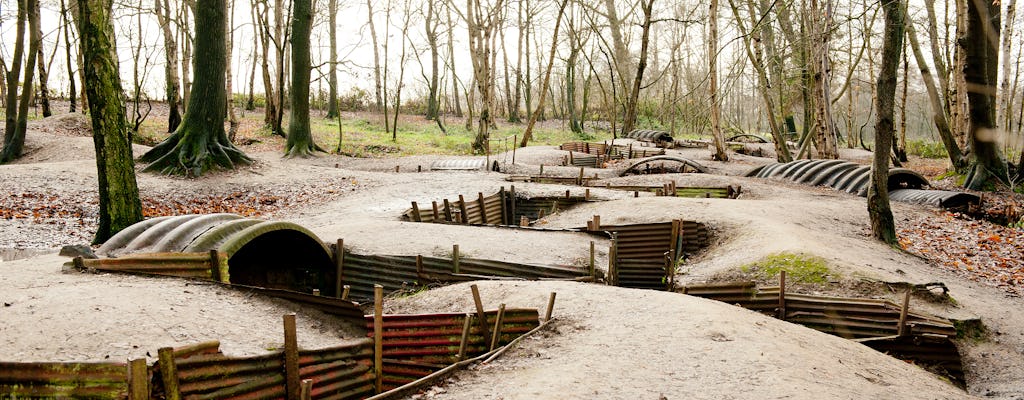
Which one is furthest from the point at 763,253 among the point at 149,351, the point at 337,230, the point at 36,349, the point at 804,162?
the point at 804,162

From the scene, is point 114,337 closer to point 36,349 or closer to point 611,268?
point 36,349

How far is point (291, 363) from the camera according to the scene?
4.40 meters

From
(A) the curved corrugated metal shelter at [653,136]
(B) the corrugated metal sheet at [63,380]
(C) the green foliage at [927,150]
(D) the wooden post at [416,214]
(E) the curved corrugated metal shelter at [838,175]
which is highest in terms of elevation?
(A) the curved corrugated metal shelter at [653,136]

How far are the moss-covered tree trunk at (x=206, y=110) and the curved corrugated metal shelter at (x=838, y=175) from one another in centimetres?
1533

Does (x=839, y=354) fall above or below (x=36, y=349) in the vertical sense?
below

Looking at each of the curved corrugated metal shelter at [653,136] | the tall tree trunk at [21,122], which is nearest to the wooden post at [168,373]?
the tall tree trunk at [21,122]

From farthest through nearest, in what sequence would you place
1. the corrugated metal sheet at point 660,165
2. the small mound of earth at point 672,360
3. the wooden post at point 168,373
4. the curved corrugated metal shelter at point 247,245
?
the corrugated metal sheet at point 660,165, the curved corrugated metal shelter at point 247,245, the small mound of earth at point 672,360, the wooden post at point 168,373

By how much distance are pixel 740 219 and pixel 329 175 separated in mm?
11340

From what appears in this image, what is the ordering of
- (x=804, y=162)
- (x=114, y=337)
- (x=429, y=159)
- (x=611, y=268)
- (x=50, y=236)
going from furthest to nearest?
1. (x=429, y=159)
2. (x=804, y=162)
3. (x=50, y=236)
4. (x=611, y=268)
5. (x=114, y=337)

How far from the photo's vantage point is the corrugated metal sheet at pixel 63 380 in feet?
11.8

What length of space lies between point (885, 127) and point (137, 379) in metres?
10.6

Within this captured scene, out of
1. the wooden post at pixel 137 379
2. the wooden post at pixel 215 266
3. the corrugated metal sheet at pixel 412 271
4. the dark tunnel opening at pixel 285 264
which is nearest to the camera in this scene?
the wooden post at pixel 137 379

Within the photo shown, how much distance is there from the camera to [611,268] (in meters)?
8.91

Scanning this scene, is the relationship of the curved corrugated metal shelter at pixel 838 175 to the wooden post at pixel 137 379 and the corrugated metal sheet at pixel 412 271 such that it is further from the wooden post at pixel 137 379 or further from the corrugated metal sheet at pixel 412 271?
the wooden post at pixel 137 379
